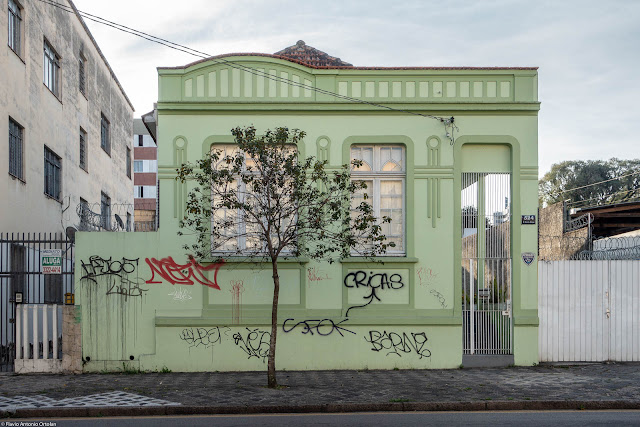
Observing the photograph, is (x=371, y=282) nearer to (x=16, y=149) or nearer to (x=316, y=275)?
(x=316, y=275)

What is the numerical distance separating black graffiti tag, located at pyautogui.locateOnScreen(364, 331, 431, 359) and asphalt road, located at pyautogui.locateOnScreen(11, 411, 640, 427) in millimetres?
3984

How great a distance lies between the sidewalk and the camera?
9359 mm

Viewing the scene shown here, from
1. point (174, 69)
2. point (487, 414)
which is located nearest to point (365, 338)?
point (487, 414)

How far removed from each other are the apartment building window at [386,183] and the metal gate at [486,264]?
1.30 metres

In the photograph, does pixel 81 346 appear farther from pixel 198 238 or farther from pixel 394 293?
pixel 394 293

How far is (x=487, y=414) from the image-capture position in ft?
30.0

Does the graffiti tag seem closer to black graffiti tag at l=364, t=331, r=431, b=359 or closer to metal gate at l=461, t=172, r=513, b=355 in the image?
black graffiti tag at l=364, t=331, r=431, b=359

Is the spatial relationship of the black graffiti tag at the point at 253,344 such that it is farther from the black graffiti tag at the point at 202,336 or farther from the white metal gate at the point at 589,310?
the white metal gate at the point at 589,310

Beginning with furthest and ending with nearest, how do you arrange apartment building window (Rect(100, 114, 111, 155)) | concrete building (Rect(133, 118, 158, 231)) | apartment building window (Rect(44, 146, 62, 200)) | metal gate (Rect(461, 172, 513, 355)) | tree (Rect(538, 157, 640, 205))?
concrete building (Rect(133, 118, 158, 231)), tree (Rect(538, 157, 640, 205)), apartment building window (Rect(100, 114, 111, 155)), apartment building window (Rect(44, 146, 62, 200)), metal gate (Rect(461, 172, 513, 355))

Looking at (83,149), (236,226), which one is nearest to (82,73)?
(83,149)

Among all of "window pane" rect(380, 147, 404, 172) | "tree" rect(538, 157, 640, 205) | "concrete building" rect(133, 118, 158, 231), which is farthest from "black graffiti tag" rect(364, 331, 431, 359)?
"concrete building" rect(133, 118, 158, 231)

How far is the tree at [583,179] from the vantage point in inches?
2110

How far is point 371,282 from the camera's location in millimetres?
13359

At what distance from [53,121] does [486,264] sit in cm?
1448
